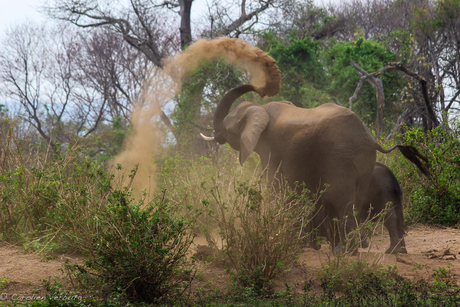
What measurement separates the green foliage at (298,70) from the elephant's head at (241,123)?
28.9 ft

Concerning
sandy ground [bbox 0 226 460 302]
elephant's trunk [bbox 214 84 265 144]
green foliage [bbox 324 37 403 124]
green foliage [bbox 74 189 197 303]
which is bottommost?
sandy ground [bbox 0 226 460 302]

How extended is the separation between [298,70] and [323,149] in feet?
37.6

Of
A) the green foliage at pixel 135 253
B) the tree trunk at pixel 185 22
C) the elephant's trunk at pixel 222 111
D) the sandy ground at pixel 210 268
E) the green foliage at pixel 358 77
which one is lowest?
the sandy ground at pixel 210 268

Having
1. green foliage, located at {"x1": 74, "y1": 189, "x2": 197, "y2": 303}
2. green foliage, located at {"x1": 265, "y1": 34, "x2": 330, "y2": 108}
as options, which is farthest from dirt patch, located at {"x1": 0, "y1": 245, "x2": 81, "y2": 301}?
green foliage, located at {"x1": 265, "y1": 34, "x2": 330, "y2": 108}

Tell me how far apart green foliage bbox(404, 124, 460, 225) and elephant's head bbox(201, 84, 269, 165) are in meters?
4.25

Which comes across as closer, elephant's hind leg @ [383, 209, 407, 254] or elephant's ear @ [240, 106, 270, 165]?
elephant's hind leg @ [383, 209, 407, 254]

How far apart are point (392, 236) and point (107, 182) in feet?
12.6

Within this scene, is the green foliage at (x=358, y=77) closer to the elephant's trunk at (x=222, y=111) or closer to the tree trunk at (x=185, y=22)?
the tree trunk at (x=185, y=22)

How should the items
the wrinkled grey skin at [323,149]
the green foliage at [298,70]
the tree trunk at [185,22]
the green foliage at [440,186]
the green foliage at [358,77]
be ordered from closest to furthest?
the wrinkled grey skin at [323,149] → the green foliage at [440,186] → the green foliage at [298,70] → the green foliage at [358,77] → the tree trunk at [185,22]

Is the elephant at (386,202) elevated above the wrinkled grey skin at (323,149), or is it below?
below

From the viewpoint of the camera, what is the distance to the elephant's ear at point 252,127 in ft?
20.3

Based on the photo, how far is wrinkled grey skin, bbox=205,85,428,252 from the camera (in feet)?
18.2

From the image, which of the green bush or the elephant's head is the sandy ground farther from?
the green bush

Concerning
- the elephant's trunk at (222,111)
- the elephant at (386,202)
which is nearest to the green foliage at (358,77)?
the elephant's trunk at (222,111)
